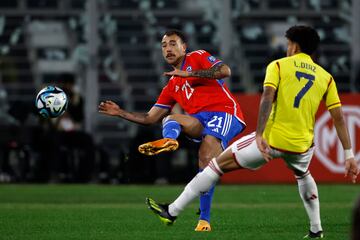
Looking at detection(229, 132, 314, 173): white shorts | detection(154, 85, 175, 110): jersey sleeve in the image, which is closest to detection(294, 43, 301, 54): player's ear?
detection(229, 132, 314, 173): white shorts

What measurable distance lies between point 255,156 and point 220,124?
74.8 inches

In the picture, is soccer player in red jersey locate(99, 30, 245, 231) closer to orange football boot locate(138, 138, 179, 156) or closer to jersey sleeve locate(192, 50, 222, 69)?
jersey sleeve locate(192, 50, 222, 69)

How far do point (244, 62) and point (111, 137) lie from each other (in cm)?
352

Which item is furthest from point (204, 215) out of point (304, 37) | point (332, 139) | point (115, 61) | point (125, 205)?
point (115, 61)

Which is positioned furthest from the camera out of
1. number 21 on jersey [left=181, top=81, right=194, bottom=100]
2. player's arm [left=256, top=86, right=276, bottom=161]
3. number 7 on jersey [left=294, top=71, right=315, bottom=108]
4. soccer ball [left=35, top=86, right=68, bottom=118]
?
soccer ball [left=35, top=86, right=68, bottom=118]

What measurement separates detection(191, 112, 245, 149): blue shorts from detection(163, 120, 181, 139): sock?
0.82 ft

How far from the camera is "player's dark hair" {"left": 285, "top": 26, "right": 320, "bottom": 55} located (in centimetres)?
904

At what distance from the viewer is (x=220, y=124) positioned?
10789mm

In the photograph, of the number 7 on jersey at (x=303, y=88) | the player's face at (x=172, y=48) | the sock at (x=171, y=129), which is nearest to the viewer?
the number 7 on jersey at (x=303, y=88)

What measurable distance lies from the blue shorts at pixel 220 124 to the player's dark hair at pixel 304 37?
76.4 inches

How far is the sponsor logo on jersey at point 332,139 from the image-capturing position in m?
19.4

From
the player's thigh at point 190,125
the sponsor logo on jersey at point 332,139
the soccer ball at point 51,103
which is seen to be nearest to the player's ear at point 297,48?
the player's thigh at point 190,125

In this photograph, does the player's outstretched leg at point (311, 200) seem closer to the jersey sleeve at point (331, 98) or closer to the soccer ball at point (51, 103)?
the jersey sleeve at point (331, 98)

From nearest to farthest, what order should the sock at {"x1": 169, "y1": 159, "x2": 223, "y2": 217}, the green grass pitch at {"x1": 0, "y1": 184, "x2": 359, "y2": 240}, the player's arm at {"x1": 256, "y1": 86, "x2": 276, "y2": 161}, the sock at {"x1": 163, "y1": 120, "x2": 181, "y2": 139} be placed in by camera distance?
the player's arm at {"x1": 256, "y1": 86, "x2": 276, "y2": 161}, the sock at {"x1": 169, "y1": 159, "x2": 223, "y2": 217}, the green grass pitch at {"x1": 0, "y1": 184, "x2": 359, "y2": 240}, the sock at {"x1": 163, "y1": 120, "x2": 181, "y2": 139}
